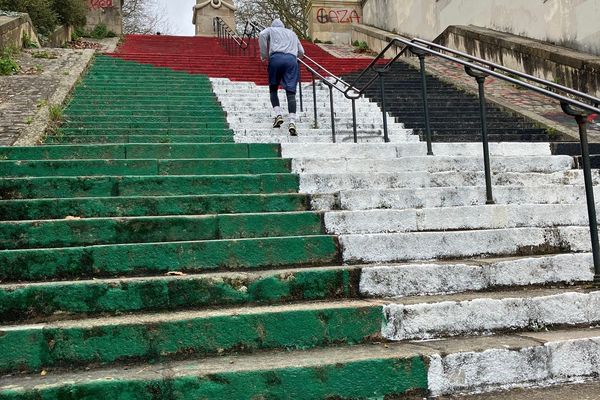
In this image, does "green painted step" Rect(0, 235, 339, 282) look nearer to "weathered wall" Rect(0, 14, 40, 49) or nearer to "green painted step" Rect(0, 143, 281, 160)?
"green painted step" Rect(0, 143, 281, 160)

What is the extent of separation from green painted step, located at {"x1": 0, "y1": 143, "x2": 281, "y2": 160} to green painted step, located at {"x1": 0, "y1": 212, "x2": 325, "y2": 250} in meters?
1.75

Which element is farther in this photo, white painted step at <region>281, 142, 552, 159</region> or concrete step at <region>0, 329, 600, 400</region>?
white painted step at <region>281, 142, 552, 159</region>

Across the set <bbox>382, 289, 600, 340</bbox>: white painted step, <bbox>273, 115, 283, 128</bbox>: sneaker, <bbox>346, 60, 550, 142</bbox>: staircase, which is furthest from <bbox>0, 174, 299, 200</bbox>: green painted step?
<bbox>346, 60, 550, 142</bbox>: staircase

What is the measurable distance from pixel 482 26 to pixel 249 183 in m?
10.2

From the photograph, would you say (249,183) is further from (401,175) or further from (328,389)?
(328,389)

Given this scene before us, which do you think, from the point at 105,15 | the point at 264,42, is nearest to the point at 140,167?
the point at 264,42

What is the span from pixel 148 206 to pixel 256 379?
1847 mm

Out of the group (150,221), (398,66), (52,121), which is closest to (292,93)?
(52,121)

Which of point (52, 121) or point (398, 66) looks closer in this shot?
point (52, 121)

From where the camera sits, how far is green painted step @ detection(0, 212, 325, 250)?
3.21m

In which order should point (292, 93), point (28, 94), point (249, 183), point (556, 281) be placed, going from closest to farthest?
point (556, 281), point (249, 183), point (292, 93), point (28, 94)

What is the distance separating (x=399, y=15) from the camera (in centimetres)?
1717

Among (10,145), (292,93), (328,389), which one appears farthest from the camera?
(292,93)

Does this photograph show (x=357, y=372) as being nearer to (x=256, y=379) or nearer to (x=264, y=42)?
(x=256, y=379)
